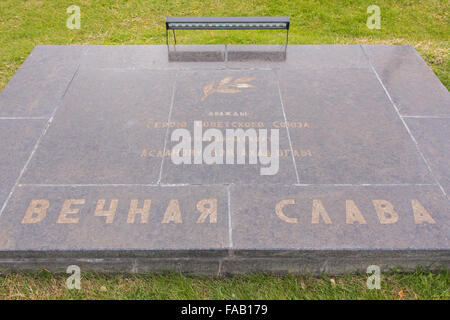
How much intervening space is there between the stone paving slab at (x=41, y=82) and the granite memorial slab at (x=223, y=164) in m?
0.03

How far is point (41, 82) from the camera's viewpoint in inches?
218

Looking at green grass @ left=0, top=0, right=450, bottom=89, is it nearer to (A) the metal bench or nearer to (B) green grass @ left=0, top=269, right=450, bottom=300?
(A) the metal bench

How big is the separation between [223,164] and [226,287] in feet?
4.57

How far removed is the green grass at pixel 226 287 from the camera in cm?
333

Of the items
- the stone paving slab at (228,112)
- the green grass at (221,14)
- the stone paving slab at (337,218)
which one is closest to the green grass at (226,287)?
the stone paving slab at (337,218)

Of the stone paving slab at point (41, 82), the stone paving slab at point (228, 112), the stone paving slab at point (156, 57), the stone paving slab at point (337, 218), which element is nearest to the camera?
the stone paving slab at point (337, 218)

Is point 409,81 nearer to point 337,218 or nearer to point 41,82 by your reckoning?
point 337,218

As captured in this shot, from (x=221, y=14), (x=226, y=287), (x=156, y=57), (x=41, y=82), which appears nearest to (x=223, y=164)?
(x=226, y=287)

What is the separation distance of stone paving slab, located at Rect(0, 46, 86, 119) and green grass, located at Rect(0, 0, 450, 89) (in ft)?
3.84

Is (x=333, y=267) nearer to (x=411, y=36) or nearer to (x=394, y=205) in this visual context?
(x=394, y=205)

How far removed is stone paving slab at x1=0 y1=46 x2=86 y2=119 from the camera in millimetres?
4988

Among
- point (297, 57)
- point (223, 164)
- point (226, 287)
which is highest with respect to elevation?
point (297, 57)

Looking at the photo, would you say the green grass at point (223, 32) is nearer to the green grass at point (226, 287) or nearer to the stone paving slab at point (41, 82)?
the stone paving slab at point (41, 82)

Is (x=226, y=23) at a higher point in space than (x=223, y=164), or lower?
higher
